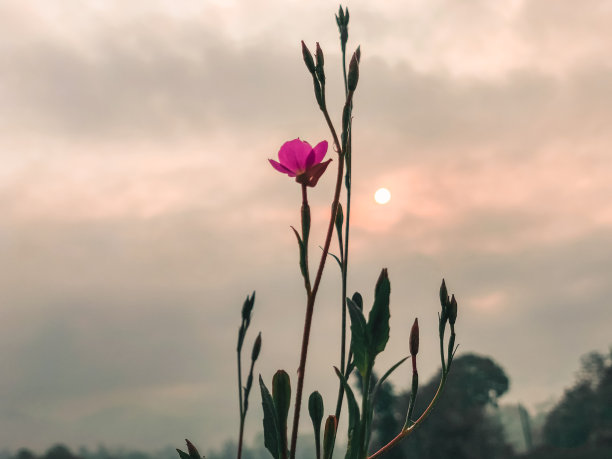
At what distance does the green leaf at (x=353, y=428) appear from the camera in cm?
136

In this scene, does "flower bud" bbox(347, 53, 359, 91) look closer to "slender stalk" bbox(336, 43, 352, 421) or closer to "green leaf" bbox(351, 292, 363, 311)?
"slender stalk" bbox(336, 43, 352, 421)

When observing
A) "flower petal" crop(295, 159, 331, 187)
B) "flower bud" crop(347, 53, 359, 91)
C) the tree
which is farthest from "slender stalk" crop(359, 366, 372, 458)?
the tree

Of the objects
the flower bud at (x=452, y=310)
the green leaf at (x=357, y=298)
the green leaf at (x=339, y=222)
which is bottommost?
the flower bud at (x=452, y=310)

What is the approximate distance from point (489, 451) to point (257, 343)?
38.1 metres

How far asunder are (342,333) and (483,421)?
39.3 metres

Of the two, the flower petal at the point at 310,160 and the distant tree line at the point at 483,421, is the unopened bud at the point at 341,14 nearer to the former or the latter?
the flower petal at the point at 310,160

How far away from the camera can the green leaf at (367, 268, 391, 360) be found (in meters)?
1.41

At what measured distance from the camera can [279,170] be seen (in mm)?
1603

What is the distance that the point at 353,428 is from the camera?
1.38 metres

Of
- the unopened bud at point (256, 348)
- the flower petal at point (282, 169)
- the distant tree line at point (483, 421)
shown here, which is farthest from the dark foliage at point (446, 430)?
the flower petal at point (282, 169)

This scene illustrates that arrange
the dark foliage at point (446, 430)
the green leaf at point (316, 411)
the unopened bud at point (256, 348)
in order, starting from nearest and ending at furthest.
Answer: the green leaf at point (316, 411)
the unopened bud at point (256, 348)
the dark foliage at point (446, 430)

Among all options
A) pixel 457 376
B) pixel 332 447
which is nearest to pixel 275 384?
pixel 332 447

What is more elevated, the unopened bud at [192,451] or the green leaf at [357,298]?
the green leaf at [357,298]

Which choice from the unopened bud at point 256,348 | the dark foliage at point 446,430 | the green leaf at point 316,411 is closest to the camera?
the green leaf at point 316,411
